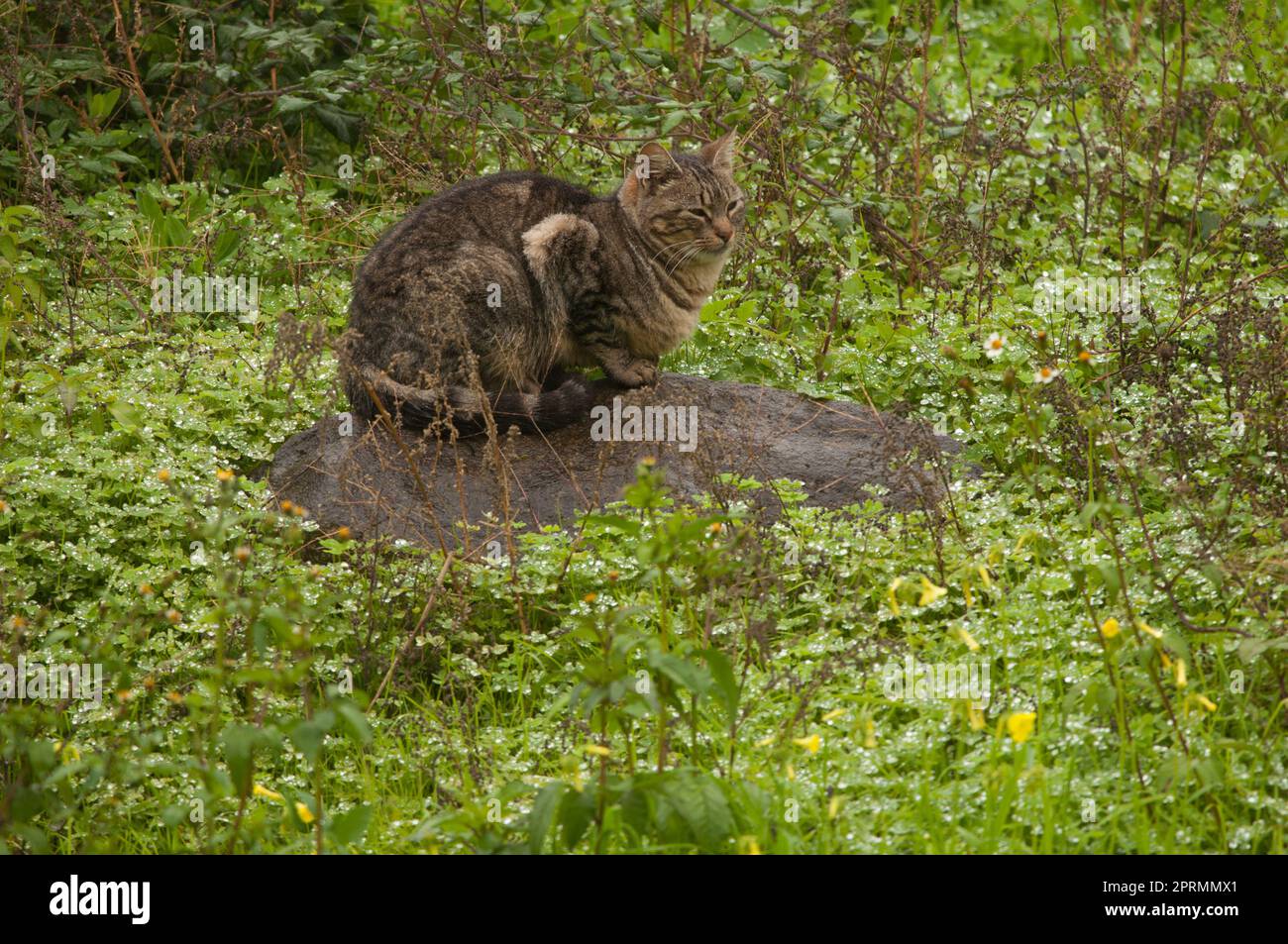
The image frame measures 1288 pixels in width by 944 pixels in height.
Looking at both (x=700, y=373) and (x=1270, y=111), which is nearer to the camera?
(x=700, y=373)

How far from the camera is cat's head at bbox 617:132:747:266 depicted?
5.28 meters

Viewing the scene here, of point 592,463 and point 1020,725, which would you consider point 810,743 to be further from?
point 592,463

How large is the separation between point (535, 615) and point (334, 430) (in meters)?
1.25

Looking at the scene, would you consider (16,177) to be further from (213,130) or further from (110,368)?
(110,368)

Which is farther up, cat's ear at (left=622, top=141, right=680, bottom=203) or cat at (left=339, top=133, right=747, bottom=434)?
cat's ear at (left=622, top=141, right=680, bottom=203)

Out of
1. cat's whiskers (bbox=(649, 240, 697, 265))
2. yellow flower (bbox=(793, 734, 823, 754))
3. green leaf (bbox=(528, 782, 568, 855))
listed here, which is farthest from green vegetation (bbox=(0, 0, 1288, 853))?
cat's whiskers (bbox=(649, 240, 697, 265))

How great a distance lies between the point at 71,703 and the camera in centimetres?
348

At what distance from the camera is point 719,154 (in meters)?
5.56

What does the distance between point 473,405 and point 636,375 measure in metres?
0.71

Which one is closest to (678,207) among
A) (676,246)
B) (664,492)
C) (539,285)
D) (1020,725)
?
(676,246)

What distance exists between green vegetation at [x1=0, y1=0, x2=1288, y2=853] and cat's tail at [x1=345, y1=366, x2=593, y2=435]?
496 mm

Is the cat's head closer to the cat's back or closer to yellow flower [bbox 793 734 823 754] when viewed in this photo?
the cat's back
